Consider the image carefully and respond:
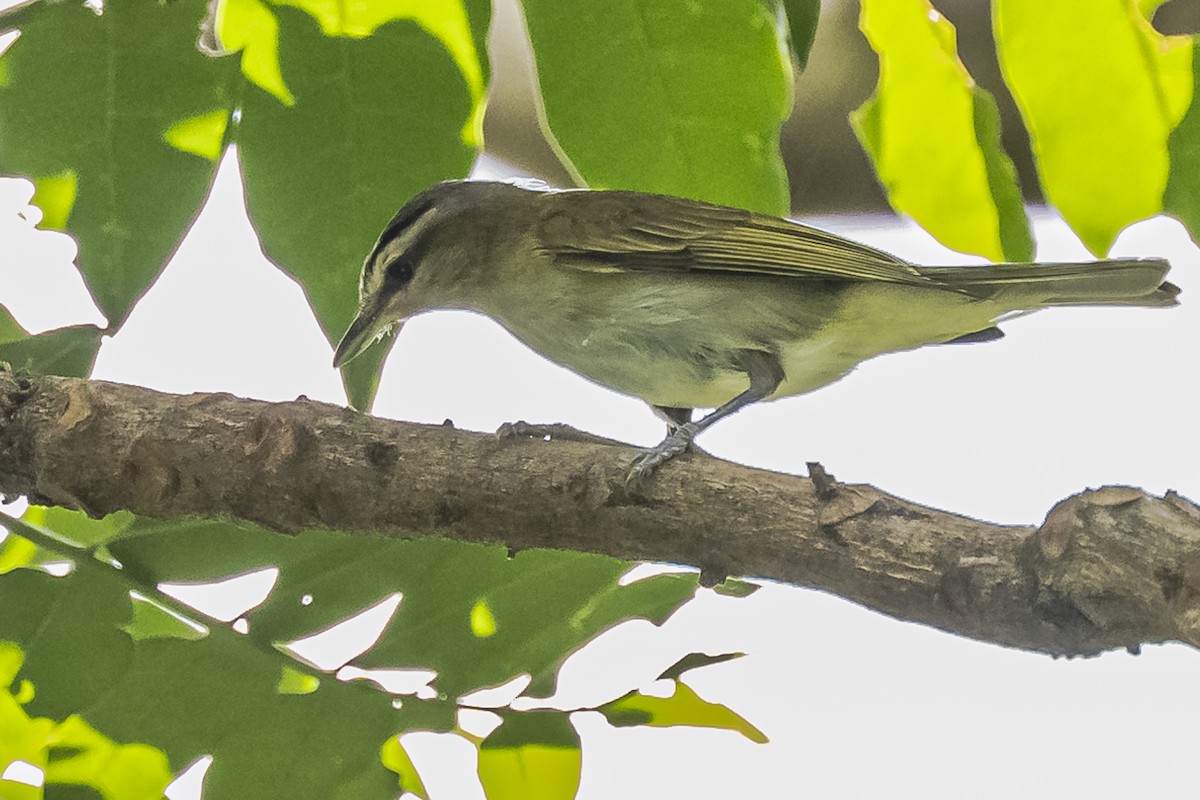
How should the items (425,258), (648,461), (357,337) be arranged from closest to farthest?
(648,461)
(357,337)
(425,258)

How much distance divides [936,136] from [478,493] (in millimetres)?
609

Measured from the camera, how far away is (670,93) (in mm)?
1208

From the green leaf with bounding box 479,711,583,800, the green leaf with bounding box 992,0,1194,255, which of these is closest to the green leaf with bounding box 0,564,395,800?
the green leaf with bounding box 479,711,583,800

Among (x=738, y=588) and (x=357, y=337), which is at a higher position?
(x=357, y=337)

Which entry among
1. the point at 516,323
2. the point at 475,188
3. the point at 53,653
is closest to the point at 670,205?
the point at 516,323

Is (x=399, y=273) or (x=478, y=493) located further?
(x=399, y=273)

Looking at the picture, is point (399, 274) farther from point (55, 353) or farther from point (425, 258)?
point (55, 353)

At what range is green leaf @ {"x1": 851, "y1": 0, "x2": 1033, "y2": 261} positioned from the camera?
1.21m

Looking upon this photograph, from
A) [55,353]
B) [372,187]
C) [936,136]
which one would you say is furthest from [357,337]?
[936,136]

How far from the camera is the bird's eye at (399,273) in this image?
1520mm

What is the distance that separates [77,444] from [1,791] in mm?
517

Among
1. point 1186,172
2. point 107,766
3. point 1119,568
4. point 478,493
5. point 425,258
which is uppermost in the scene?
point 425,258

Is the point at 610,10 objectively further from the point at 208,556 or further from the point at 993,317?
the point at 208,556

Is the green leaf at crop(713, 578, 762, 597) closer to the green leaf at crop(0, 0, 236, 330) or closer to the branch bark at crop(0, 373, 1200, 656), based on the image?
the branch bark at crop(0, 373, 1200, 656)
